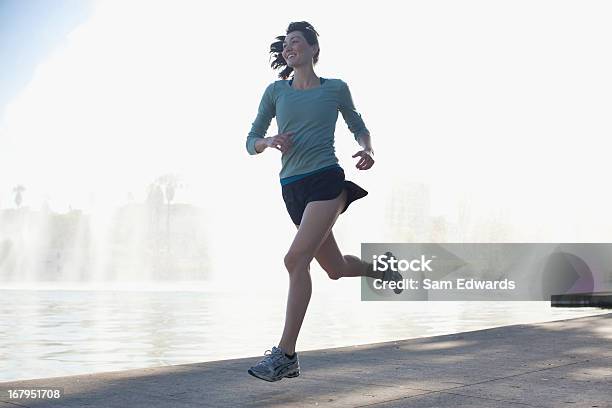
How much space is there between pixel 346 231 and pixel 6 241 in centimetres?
2144

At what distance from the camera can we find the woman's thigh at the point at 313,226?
4730 mm

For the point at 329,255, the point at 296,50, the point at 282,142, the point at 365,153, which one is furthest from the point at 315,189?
the point at 296,50

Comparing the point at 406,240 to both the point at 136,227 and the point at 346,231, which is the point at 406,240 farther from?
the point at 136,227

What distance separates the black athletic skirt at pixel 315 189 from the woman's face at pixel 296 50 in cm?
65

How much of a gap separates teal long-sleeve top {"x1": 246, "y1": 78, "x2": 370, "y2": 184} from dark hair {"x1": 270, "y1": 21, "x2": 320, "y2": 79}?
17 cm

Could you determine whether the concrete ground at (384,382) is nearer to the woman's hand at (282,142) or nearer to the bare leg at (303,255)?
the bare leg at (303,255)

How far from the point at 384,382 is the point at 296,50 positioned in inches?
75.7

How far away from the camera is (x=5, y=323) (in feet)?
41.2

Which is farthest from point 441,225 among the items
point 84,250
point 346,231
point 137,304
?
point 137,304

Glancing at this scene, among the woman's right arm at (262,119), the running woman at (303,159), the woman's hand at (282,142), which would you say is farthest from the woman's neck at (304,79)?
the woman's hand at (282,142)

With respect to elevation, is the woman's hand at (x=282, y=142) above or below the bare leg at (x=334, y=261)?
above

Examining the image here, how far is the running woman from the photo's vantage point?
15.5 feet

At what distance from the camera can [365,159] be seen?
497cm

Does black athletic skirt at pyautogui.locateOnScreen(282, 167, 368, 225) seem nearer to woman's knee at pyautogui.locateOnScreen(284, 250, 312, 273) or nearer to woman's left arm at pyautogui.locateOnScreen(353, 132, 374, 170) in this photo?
woman's left arm at pyautogui.locateOnScreen(353, 132, 374, 170)
